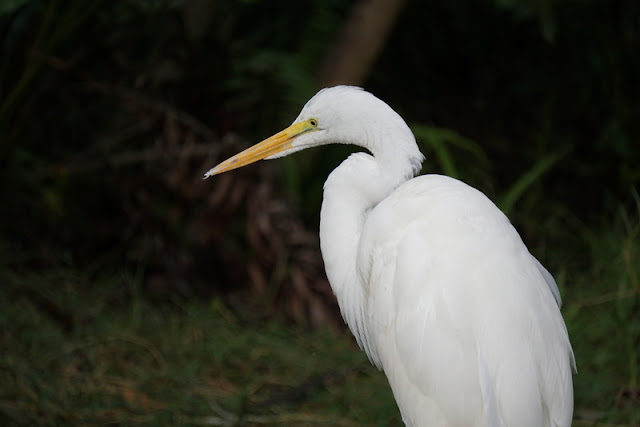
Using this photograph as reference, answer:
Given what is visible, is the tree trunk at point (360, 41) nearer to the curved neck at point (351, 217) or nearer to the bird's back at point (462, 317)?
the curved neck at point (351, 217)

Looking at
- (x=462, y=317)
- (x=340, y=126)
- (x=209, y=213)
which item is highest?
(x=340, y=126)

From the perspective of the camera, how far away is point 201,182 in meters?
3.82

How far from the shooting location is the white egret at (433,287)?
1894 millimetres

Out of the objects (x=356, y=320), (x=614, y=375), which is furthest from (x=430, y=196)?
(x=614, y=375)

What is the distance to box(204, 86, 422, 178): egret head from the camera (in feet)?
7.05

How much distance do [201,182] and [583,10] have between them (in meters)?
2.39

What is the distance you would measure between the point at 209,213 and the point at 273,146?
5.12 ft

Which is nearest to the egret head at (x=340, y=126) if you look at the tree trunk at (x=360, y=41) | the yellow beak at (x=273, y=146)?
the yellow beak at (x=273, y=146)

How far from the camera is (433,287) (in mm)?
1952

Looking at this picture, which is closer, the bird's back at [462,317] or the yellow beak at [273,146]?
the bird's back at [462,317]

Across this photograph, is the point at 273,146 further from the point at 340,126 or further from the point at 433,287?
the point at 433,287

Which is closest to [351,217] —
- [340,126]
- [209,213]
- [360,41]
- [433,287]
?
[340,126]

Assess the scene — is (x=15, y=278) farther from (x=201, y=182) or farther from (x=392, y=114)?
(x=392, y=114)

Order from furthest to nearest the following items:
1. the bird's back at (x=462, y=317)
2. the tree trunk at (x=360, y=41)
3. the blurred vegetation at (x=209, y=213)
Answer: the tree trunk at (x=360, y=41), the blurred vegetation at (x=209, y=213), the bird's back at (x=462, y=317)
